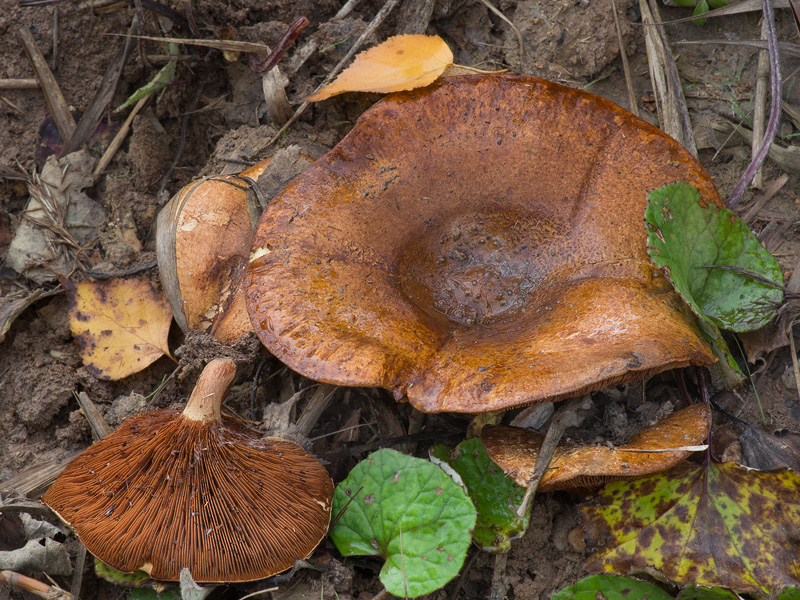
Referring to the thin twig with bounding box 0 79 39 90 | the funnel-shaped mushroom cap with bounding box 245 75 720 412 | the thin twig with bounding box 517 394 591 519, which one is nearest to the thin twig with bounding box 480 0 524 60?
the funnel-shaped mushroom cap with bounding box 245 75 720 412

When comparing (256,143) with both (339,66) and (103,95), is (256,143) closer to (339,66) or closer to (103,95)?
(339,66)

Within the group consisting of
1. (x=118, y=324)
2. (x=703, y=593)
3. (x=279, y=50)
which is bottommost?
(x=703, y=593)

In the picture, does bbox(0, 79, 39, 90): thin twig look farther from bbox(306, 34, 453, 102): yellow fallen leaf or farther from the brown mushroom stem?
the brown mushroom stem

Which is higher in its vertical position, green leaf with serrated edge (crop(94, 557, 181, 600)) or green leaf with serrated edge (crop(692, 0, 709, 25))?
green leaf with serrated edge (crop(692, 0, 709, 25))

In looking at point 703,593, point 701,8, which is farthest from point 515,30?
point 703,593

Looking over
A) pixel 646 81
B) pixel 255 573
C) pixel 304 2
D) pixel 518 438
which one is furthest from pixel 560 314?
pixel 304 2
